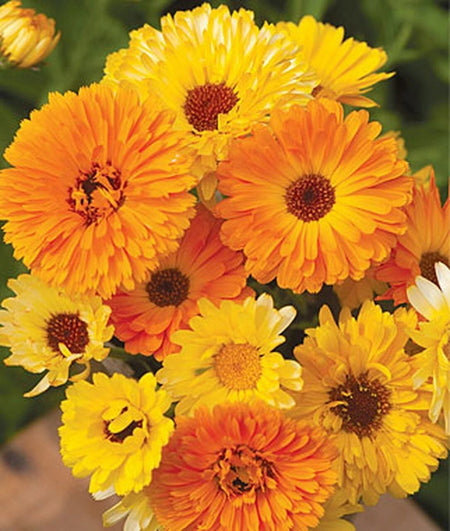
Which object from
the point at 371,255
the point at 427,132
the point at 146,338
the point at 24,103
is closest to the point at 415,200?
the point at 371,255

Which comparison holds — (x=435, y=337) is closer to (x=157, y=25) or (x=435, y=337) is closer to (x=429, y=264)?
(x=429, y=264)

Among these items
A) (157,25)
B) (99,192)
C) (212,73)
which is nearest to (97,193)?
(99,192)

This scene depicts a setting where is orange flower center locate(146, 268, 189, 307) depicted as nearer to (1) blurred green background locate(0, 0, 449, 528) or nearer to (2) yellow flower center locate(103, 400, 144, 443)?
(2) yellow flower center locate(103, 400, 144, 443)

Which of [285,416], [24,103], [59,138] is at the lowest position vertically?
[24,103]

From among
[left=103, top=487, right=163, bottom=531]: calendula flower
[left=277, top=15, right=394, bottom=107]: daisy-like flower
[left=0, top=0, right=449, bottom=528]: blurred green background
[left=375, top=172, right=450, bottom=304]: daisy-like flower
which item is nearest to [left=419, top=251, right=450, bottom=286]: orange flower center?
[left=375, top=172, right=450, bottom=304]: daisy-like flower

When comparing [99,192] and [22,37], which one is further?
[22,37]

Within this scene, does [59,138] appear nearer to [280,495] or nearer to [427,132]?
[280,495]
